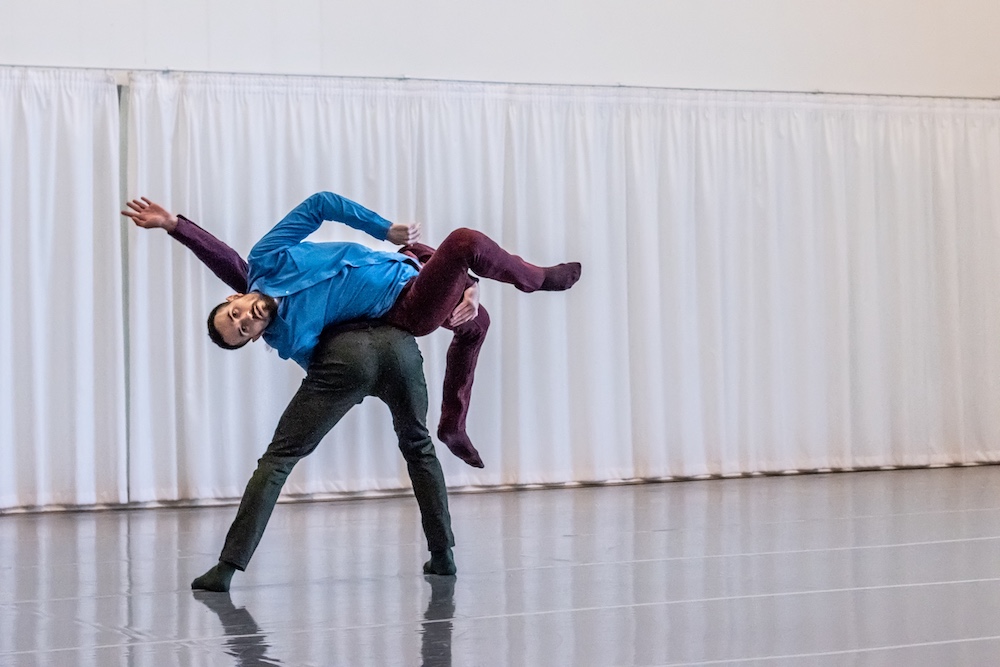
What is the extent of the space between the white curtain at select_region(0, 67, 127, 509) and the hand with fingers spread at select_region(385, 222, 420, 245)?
110 inches

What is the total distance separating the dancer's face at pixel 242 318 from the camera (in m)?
2.91

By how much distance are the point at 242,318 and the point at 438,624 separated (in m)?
0.94

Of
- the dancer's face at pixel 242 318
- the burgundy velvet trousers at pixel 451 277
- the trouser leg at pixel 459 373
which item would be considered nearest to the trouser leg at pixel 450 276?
the burgundy velvet trousers at pixel 451 277

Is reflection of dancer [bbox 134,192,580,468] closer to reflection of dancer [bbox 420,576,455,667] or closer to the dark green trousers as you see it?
the dark green trousers

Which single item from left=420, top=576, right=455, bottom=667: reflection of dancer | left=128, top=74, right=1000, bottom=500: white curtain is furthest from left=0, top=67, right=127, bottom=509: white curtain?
left=420, top=576, right=455, bottom=667: reflection of dancer

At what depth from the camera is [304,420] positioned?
3.14 m

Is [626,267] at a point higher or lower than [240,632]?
higher

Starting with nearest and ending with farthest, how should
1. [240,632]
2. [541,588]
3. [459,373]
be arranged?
[240,632]
[541,588]
[459,373]

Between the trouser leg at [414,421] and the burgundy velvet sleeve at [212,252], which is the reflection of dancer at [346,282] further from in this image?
the burgundy velvet sleeve at [212,252]

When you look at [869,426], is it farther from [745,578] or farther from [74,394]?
[74,394]

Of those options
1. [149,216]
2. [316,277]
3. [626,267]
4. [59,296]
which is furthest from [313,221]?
[626,267]

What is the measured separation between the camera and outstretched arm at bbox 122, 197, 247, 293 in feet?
10.6

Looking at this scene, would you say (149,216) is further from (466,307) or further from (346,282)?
(466,307)

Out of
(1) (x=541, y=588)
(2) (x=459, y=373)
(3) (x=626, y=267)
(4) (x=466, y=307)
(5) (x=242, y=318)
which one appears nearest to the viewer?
(5) (x=242, y=318)
